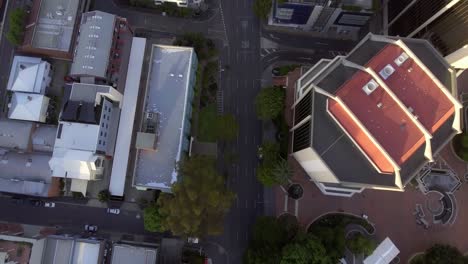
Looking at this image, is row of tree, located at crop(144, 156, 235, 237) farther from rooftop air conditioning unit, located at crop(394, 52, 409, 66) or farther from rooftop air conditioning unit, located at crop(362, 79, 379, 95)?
rooftop air conditioning unit, located at crop(394, 52, 409, 66)

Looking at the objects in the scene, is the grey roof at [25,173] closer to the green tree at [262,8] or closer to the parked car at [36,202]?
the parked car at [36,202]

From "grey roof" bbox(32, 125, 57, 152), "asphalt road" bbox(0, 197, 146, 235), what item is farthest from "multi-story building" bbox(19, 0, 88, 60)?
"asphalt road" bbox(0, 197, 146, 235)

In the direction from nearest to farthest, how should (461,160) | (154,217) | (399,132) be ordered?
(399,132)
(154,217)
(461,160)

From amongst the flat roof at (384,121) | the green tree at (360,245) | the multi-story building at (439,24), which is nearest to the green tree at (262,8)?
the flat roof at (384,121)

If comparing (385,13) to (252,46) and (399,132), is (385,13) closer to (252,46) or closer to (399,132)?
(252,46)

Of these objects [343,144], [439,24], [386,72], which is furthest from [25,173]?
[439,24]

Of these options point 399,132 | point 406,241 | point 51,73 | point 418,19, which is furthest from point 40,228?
point 418,19

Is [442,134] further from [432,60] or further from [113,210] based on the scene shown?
[113,210]
